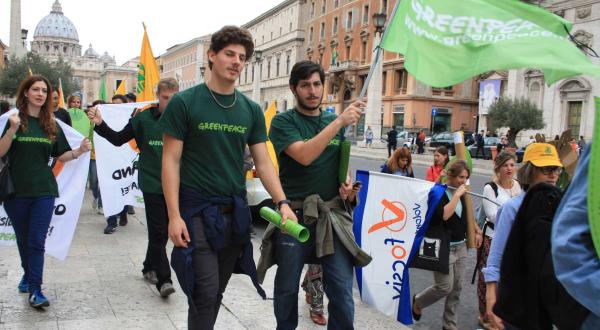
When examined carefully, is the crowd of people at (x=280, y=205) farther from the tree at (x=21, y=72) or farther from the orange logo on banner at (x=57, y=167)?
the tree at (x=21, y=72)

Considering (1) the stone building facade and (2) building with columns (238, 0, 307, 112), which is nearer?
(1) the stone building facade

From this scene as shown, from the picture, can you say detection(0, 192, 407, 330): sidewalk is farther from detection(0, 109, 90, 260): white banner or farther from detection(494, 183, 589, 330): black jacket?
detection(494, 183, 589, 330): black jacket

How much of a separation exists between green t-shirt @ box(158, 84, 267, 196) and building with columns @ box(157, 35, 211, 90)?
311 ft

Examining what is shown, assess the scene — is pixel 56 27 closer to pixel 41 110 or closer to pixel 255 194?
pixel 255 194

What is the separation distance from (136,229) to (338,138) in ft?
17.2

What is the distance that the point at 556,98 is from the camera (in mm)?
36312

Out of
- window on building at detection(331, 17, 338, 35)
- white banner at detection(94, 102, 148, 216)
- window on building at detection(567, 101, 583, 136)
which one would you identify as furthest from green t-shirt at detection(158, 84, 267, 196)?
window on building at detection(331, 17, 338, 35)

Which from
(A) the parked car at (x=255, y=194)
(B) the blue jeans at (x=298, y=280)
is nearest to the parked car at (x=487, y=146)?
→ (A) the parked car at (x=255, y=194)

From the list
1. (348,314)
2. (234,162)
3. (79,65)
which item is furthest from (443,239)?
(79,65)

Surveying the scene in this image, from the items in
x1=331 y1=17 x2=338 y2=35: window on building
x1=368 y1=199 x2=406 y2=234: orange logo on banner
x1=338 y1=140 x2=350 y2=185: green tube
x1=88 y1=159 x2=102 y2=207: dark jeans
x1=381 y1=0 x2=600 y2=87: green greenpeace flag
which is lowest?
x1=88 y1=159 x2=102 y2=207: dark jeans

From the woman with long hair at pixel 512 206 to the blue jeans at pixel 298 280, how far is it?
878 millimetres

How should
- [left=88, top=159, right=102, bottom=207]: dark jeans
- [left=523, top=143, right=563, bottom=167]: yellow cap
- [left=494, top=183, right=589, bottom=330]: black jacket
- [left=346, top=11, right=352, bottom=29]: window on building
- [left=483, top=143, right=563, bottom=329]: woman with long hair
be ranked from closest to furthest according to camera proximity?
[left=494, top=183, right=589, bottom=330]: black jacket
[left=483, top=143, right=563, bottom=329]: woman with long hair
[left=523, top=143, right=563, bottom=167]: yellow cap
[left=88, top=159, right=102, bottom=207]: dark jeans
[left=346, top=11, right=352, bottom=29]: window on building

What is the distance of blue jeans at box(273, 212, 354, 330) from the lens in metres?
3.49

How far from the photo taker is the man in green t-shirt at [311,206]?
3.50 meters
